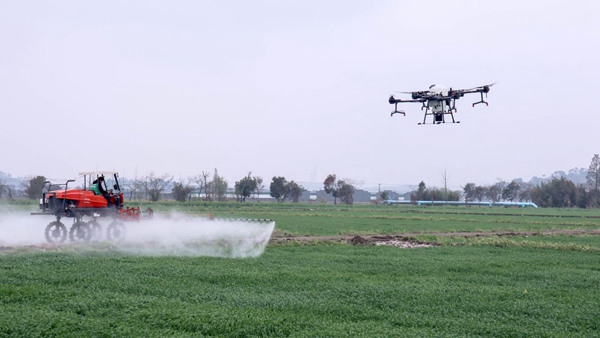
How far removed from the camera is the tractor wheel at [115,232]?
95.2 ft

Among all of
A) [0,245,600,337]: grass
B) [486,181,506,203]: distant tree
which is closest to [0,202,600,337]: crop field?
[0,245,600,337]: grass

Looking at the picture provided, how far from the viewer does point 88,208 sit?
28469 mm

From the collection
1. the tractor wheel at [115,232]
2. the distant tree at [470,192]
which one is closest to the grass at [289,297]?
the tractor wheel at [115,232]

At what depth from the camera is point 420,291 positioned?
1530 centimetres

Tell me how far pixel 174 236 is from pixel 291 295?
56.7 ft

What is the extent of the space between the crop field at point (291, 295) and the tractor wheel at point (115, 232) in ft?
16.1

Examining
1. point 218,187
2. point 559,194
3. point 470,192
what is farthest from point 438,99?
point 470,192

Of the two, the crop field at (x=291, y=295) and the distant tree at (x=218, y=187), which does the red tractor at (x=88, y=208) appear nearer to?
the crop field at (x=291, y=295)

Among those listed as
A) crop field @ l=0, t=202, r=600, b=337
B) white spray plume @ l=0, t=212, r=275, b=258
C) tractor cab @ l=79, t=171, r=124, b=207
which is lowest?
crop field @ l=0, t=202, r=600, b=337

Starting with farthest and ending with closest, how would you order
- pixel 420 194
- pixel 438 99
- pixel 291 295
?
pixel 420 194, pixel 438 99, pixel 291 295

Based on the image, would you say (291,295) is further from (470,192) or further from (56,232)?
(470,192)

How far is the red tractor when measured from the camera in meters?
27.5

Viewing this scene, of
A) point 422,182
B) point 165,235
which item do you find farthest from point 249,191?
point 165,235

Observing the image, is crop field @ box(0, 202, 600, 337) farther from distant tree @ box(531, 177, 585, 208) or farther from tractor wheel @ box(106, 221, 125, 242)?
distant tree @ box(531, 177, 585, 208)
